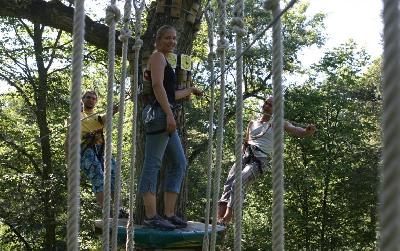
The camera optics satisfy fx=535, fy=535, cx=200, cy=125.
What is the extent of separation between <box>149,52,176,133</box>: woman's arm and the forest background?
19.1ft

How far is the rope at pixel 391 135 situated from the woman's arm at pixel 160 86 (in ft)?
6.03

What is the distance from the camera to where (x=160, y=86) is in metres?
2.34

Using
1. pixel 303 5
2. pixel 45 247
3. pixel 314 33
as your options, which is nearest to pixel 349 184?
pixel 314 33

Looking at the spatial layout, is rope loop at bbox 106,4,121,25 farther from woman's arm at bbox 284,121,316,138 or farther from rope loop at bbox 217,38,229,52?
woman's arm at bbox 284,121,316,138

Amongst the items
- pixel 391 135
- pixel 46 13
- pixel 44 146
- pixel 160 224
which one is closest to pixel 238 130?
pixel 160 224

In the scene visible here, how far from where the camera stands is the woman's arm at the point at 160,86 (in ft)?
7.69

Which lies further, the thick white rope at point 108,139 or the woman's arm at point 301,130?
the woman's arm at point 301,130

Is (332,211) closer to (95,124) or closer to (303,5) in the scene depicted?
(303,5)

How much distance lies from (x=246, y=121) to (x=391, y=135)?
422 inches

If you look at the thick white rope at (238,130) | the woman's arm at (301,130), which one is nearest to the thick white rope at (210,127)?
the woman's arm at (301,130)

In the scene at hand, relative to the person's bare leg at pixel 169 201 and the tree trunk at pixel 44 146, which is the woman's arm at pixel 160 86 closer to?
the person's bare leg at pixel 169 201

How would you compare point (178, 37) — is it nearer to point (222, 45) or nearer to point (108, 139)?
point (222, 45)

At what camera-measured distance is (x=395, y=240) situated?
49 cm

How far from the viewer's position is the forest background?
28.1 feet
